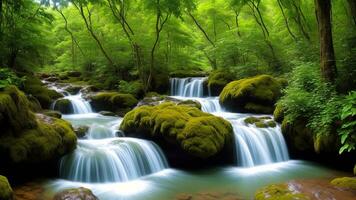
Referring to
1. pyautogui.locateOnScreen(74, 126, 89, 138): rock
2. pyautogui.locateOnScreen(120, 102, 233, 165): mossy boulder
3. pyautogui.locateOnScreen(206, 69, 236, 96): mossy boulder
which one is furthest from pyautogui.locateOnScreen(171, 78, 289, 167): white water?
pyautogui.locateOnScreen(206, 69, 236, 96): mossy boulder

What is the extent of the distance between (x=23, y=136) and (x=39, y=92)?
8.72 meters

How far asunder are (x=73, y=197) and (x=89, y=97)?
38.4ft

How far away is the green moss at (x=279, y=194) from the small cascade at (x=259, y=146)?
11.2 feet

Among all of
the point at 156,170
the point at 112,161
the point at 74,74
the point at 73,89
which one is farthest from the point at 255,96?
the point at 74,74

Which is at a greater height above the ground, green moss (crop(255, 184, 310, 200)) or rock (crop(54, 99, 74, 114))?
rock (crop(54, 99, 74, 114))

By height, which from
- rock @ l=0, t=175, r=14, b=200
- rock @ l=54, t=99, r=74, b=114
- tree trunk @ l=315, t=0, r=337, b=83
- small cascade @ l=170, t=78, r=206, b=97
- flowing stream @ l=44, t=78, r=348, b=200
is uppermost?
→ tree trunk @ l=315, t=0, r=337, b=83

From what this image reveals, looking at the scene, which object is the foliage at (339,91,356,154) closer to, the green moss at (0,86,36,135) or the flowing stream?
the flowing stream

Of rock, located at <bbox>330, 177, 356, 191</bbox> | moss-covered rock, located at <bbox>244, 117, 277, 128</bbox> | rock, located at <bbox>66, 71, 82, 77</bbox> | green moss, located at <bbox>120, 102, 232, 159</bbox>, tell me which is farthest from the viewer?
rock, located at <bbox>66, 71, 82, 77</bbox>

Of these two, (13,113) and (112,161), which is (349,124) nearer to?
(112,161)

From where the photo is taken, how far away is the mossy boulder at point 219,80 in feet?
62.3

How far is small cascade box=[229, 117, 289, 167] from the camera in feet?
35.0

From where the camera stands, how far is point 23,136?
26.6ft

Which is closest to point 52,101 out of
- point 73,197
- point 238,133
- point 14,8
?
point 14,8

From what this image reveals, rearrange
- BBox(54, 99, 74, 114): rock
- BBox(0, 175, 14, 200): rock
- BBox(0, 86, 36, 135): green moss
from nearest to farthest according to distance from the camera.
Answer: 1. BBox(0, 175, 14, 200): rock
2. BBox(0, 86, 36, 135): green moss
3. BBox(54, 99, 74, 114): rock
